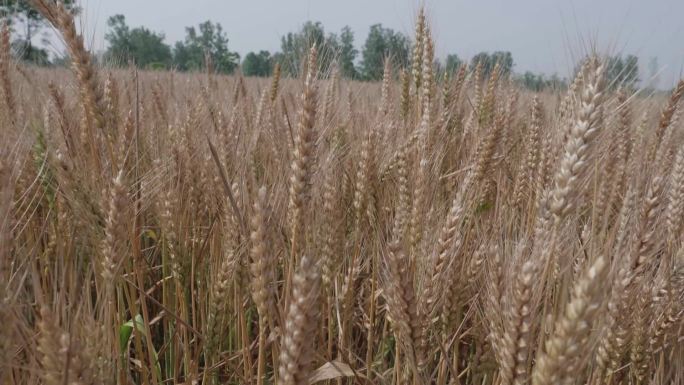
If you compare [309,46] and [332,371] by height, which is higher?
[309,46]

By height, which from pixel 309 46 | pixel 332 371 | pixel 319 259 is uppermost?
pixel 309 46

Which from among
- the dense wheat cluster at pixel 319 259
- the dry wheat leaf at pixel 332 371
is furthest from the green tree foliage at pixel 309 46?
the dry wheat leaf at pixel 332 371

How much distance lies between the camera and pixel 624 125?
8.78 ft

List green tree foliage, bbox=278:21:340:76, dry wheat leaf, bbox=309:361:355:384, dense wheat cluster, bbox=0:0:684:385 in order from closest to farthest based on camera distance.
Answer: dense wheat cluster, bbox=0:0:684:385, dry wheat leaf, bbox=309:361:355:384, green tree foliage, bbox=278:21:340:76

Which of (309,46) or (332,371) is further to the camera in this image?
(309,46)

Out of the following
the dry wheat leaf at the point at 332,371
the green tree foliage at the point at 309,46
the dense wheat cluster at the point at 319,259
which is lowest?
the dry wheat leaf at the point at 332,371

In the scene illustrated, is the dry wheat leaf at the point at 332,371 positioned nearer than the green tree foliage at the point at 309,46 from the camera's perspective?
Yes

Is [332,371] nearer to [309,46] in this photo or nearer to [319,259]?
[319,259]

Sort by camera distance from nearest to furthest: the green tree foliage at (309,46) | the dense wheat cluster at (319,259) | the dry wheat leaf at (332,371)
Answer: the dense wheat cluster at (319,259)
the dry wheat leaf at (332,371)
the green tree foliage at (309,46)

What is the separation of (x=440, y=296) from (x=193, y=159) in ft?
3.41

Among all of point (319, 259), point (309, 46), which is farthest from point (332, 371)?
point (309, 46)

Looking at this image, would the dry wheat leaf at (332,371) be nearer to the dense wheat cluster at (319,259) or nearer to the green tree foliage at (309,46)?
the dense wheat cluster at (319,259)

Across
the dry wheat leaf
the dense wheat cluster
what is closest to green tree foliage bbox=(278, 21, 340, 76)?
the dense wheat cluster

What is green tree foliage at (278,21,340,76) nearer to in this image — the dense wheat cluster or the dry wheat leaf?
the dense wheat cluster
